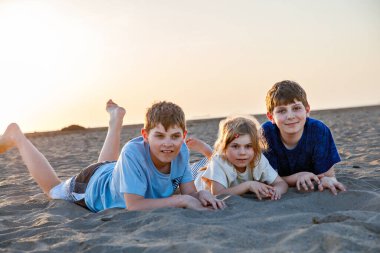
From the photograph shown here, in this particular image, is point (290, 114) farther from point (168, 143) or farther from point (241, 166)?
point (168, 143)

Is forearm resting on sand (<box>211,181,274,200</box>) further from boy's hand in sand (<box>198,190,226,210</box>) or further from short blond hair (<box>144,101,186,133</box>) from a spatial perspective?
short blond hair (<box>144,101,186,133</box>)

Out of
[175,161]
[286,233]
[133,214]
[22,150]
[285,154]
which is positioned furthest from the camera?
[22,150]

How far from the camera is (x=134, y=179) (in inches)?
126

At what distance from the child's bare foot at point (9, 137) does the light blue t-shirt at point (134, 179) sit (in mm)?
1178

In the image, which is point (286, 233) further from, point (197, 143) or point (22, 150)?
point (22, 150)

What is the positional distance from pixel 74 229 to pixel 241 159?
139cm

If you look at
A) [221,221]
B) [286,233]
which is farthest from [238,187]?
[286,233]

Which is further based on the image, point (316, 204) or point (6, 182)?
point (6, 182)

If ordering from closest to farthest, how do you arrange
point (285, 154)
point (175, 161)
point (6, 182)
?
point (175, 161) < point (285, 154) < point (6, 182)

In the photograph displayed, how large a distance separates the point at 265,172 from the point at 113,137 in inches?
69.4

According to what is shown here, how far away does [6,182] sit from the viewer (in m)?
5.55

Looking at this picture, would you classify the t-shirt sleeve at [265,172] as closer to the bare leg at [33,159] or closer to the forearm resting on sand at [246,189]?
the forearm resting on sand at [246,189]

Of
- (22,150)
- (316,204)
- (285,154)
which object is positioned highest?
(22,150)

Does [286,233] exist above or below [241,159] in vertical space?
below
